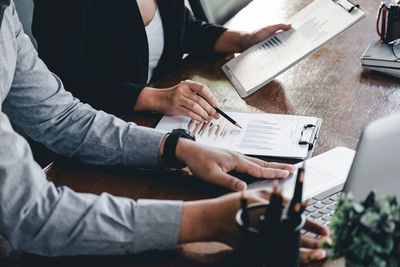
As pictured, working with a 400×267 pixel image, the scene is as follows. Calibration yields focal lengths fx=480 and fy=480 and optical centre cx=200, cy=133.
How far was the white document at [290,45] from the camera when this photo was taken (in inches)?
49.6

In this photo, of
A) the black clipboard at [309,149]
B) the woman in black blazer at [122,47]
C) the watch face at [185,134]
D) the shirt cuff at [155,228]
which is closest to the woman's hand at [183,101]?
the woman in black blazer at [122,47]

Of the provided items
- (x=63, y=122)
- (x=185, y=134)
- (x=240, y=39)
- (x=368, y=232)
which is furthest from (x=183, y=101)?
(x=368, y=232)

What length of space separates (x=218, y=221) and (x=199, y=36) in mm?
927

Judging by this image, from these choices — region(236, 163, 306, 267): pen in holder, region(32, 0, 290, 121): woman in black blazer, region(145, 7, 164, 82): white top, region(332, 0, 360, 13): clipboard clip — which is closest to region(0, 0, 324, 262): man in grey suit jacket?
region(236, 163, 306, 267): pen in holder

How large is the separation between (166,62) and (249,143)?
2.25 ft

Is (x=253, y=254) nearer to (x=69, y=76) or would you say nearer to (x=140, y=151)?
(x=140, y=151)

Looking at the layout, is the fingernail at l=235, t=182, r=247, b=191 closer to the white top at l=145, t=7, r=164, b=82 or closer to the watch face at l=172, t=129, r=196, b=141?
the watch face at l=172, t=129, r=196, b=141

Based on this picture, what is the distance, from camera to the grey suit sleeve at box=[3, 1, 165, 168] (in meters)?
1.04

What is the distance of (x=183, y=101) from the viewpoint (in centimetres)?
118

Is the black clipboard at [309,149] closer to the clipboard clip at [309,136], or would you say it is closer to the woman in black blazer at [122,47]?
the clipboard clip at [309,136]

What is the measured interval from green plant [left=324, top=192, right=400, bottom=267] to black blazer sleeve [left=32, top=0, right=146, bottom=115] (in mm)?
777

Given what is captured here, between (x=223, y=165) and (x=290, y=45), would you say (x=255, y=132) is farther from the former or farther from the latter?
(x=290, y=45)

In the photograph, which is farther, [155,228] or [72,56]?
[72,56]

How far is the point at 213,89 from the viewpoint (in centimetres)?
130
